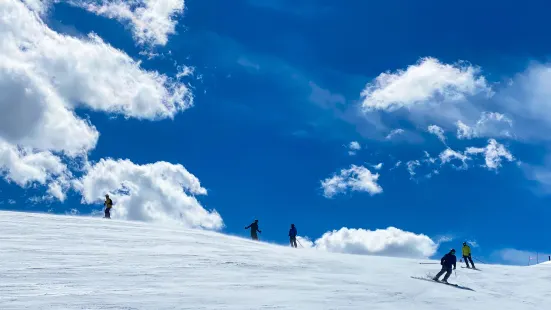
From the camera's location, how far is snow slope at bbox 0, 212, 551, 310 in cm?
1476

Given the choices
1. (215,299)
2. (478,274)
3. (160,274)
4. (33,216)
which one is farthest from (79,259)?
(478,274)

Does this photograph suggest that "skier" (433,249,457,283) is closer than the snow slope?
No

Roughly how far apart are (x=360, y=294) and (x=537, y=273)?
13.4 m

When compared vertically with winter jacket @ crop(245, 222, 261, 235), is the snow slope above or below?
below

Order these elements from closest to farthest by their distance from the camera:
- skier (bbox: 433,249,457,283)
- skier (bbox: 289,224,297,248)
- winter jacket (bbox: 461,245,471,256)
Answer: skier (bbox: 433,249,457,283) < winter jacket (bbox: 461,245,471,256) < skier (bbox: 289,224,297,248)

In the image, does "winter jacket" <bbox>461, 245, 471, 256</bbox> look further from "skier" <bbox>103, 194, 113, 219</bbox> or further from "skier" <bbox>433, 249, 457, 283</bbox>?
"skier" <bbox>103, 194, 113, 219</bbox>

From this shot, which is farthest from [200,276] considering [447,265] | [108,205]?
[108,205]

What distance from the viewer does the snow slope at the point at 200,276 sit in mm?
14758

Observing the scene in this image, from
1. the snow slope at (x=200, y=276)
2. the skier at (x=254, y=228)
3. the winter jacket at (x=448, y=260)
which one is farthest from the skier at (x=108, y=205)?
the winter jacket at (x=448, y=260)

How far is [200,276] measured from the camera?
58.7ft

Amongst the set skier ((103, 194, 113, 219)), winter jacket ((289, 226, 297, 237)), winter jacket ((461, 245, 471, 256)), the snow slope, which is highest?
skier ((103, 194, 113, 219))

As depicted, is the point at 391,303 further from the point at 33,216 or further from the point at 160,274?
the point at 33,216

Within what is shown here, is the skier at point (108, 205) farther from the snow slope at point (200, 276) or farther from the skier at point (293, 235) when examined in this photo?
the skier at point (293, 235)

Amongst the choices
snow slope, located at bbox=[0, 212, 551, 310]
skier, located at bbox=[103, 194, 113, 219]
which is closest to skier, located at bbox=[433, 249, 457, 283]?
snow slope, located at bbox=[0, 212, 551, 310]
